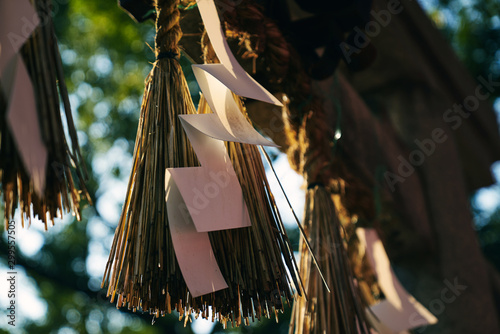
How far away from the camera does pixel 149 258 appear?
0.47 m

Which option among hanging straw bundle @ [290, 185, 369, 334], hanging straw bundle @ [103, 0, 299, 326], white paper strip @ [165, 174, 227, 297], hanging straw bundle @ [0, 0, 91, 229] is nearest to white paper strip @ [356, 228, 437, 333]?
hanging straw bundle @ [290, 185, 369, 334]

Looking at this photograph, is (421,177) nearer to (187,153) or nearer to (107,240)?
(187,153)

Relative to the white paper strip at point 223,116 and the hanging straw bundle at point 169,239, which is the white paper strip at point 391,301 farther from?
the white paper strip at point 223,116

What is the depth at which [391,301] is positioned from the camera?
0.92m

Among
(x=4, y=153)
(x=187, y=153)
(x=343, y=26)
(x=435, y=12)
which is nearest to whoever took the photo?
(x=4, y=153)

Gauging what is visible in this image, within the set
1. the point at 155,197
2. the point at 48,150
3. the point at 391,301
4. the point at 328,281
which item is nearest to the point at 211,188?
the point at 155,197

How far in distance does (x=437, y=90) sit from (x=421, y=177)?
257 mm

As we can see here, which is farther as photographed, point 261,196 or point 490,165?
point 490,165

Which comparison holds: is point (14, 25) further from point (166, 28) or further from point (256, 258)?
point (256, 258)

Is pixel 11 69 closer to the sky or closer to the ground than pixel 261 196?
closer to the sky

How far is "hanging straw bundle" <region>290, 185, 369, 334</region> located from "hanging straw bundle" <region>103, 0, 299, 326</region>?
23 centimetres

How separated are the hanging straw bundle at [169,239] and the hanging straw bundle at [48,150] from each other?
8 centimetres

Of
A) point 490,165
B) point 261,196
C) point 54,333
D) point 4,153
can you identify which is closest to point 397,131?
point 490,165

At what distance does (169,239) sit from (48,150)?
144mm
